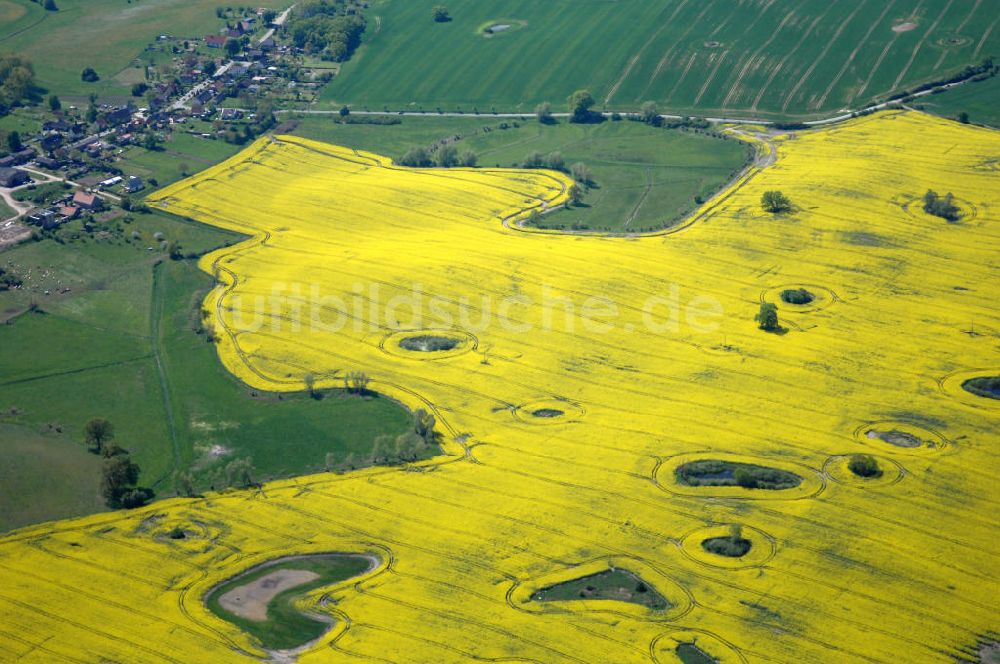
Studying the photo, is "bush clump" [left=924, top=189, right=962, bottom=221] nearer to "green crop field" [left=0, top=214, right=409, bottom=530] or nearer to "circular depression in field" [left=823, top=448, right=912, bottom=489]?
"circular depression in field" [left=823, top=448, right=912, bottom=489]

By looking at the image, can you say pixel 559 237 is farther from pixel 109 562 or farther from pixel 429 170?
pixel 109 562

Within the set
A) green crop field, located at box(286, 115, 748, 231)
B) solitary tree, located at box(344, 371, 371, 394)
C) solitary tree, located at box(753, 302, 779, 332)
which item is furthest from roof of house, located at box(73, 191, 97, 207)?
solitary tree, located at box(753, 302, 779, 332)

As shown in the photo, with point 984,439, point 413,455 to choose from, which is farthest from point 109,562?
point 984,439

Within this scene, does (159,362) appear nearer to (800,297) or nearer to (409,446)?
(409,446)

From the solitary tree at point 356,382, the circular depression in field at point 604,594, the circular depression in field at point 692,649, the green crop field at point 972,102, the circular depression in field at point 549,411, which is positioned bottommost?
the circular depression in field at point 692,649

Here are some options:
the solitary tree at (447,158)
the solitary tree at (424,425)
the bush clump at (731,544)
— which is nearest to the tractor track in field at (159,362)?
the solitary tree at (424,425)

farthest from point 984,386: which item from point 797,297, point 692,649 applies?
point 692,649

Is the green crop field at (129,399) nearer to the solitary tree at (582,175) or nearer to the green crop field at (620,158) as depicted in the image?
the green crop field at (620,158)
